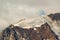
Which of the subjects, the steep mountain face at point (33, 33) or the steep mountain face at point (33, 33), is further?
the steep mountain face at point (33, 33)

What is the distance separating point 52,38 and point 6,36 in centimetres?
3286

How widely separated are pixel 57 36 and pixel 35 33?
14297mm

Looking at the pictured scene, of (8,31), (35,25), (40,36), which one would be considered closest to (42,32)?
(40,36)

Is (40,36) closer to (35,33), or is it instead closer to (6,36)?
(35,33)

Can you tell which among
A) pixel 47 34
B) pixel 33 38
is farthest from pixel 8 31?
pixel 47 34

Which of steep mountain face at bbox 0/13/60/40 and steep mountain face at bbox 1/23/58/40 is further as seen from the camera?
steep mountain face at bbox 0/13/60/40

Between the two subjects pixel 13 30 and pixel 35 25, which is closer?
pixel 13 30

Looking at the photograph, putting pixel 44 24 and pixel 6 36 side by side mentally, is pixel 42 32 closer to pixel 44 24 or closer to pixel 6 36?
pixel 44 24

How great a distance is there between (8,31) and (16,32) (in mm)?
6939

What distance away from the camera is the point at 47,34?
12675cm

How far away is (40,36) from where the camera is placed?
416ft

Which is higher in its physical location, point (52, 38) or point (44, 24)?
point (44, 24)

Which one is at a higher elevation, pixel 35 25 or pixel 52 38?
pixel 35 25

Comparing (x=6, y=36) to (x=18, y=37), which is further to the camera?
(x=6, y=36)
